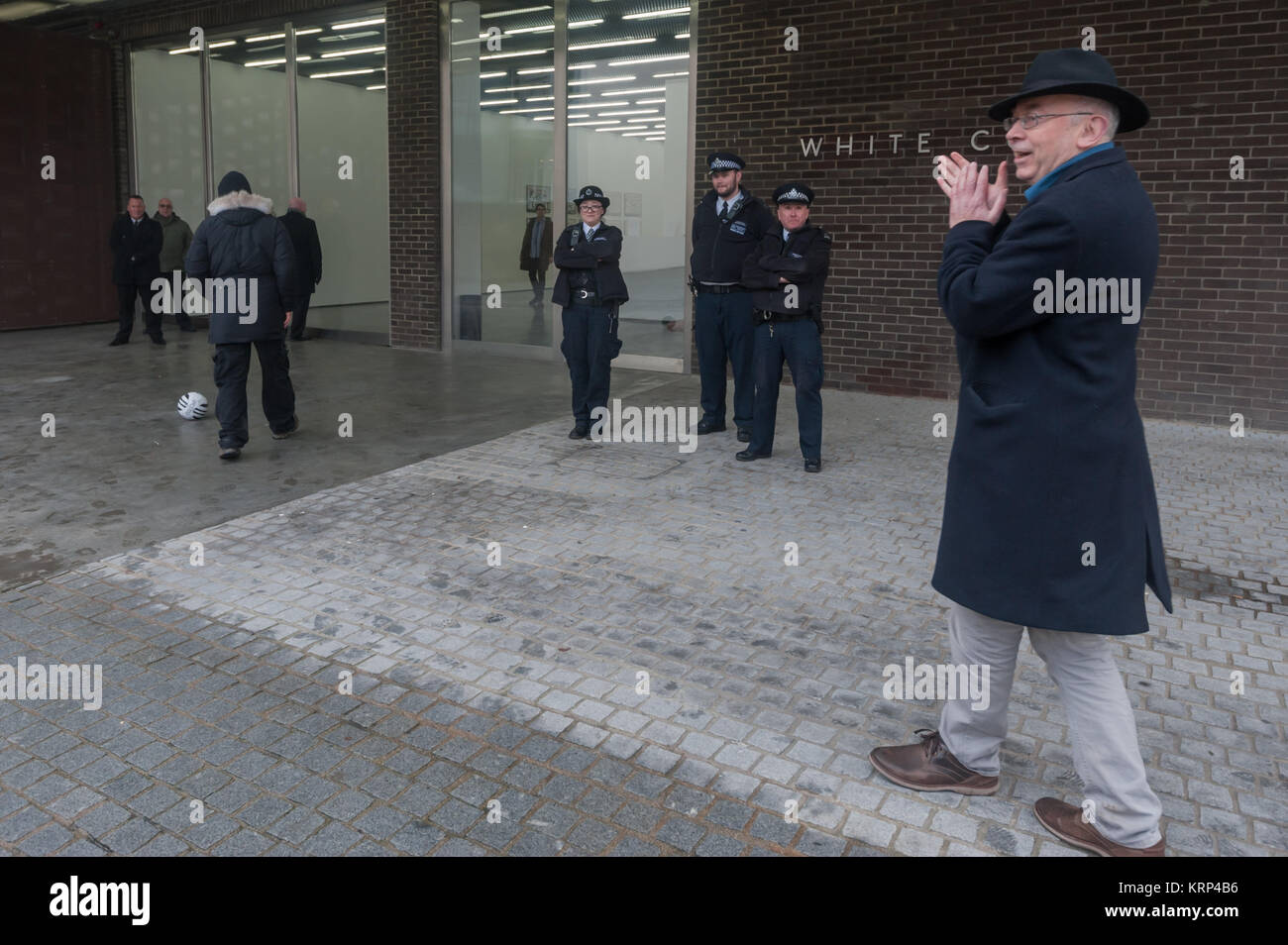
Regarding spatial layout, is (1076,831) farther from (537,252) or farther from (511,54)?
(511,54)

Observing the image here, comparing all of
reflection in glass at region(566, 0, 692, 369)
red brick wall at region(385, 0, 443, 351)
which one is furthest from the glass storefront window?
reflection in glass at region(566, 0, 692, 369)

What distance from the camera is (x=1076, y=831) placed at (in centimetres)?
271

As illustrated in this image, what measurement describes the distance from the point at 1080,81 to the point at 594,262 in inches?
204

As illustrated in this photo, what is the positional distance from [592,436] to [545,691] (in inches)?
165

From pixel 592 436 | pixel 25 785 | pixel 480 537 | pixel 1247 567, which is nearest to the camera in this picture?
pixel 25 785

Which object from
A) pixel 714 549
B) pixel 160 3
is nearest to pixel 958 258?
pixel 714 549

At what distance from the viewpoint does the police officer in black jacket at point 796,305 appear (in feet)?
22.1

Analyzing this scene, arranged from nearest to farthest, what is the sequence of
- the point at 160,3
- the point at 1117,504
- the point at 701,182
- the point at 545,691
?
1. the point at 1117,504
2. the point at 545,691
3. the point at 701,182
4. the point at 160,3

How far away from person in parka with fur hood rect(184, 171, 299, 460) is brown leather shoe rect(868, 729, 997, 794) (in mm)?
5196

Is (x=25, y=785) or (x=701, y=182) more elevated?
(x=701, y=182)

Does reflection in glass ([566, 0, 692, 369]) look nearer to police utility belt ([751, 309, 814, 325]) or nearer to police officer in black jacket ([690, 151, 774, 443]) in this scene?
police officer in black jacket ([690, 151, 774, 443])

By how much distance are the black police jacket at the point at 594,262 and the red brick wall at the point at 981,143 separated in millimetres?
2945
